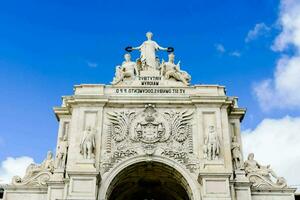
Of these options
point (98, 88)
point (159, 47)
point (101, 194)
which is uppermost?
→ point (159, 47)

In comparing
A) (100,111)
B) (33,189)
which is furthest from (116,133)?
(33,189)

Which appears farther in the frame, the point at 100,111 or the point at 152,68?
the point at 152,68

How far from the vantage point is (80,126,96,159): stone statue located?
21.8 m

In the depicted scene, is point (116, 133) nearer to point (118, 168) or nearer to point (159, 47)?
point (118, 168)

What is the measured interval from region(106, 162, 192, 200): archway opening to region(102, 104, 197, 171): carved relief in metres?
0.69

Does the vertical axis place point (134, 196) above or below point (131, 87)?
below

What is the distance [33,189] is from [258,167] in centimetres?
1108

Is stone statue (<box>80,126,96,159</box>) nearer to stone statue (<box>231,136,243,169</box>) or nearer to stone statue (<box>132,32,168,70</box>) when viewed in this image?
stone statue (<box>132,32,168,70</box>)

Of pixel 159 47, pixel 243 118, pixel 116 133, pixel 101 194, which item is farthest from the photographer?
pixel 159 47

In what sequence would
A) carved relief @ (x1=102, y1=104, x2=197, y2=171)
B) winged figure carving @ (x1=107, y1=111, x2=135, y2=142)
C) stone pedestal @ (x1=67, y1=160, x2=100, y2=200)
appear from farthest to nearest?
winged figure carving @ (x1=107, y1=111, x2=135, y2=142), carved relief @ (x1=102, y1=104, x2=197, y2=171), stone pedestal @ (x1=67, y1=160, x2=100, y2=200)

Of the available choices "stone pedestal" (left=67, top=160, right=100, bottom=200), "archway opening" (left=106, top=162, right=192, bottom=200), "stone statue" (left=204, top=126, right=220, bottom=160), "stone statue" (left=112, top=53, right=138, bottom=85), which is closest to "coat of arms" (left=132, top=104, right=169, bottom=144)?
"archway opening" (left=106, top=162, right=192, bottom=200)

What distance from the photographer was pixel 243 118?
81.4 ft

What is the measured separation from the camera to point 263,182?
73.6 ft

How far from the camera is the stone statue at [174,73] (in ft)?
81.4
